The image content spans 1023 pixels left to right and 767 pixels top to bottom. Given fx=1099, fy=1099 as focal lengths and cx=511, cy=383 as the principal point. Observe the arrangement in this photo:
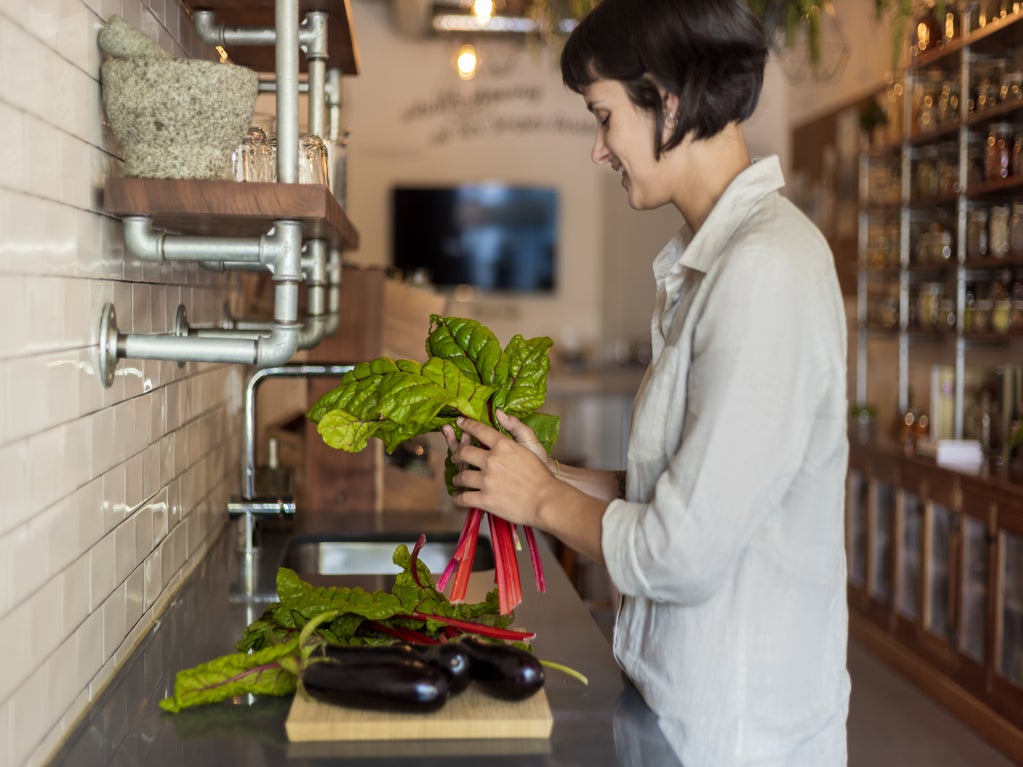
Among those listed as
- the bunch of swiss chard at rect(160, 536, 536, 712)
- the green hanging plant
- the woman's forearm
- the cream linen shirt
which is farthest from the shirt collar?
the green hanging plant

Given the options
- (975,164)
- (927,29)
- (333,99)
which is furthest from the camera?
(927,29)

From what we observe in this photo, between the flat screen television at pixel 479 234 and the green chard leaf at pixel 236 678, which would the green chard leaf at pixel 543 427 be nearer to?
the green chard leaf at pixel 236 678

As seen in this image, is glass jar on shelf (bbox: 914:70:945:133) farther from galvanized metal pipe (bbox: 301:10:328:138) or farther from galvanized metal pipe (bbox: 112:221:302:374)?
galvanized metal pipe (bbox: 112:221:302:374)

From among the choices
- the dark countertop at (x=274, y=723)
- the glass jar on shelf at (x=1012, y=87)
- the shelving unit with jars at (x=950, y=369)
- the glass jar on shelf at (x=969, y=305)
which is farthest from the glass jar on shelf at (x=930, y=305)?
the dark countertop at (x=274, y=723)

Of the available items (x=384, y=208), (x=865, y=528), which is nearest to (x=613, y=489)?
(x=865, y=528)

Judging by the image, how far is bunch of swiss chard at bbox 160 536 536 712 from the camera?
1.32 metres

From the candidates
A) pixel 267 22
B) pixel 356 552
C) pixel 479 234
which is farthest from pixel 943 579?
pixel 479 234

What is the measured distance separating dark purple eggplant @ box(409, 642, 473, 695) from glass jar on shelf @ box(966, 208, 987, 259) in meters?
3.53

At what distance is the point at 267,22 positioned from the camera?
2.05 m

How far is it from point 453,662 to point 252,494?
95 cm

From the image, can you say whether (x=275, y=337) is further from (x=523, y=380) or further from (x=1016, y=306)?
(x=1016, y=306)

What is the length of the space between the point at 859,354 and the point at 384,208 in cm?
368

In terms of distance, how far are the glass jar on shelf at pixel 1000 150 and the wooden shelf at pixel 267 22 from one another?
8.74ft

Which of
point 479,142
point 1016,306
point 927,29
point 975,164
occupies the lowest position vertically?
point 1016,306
